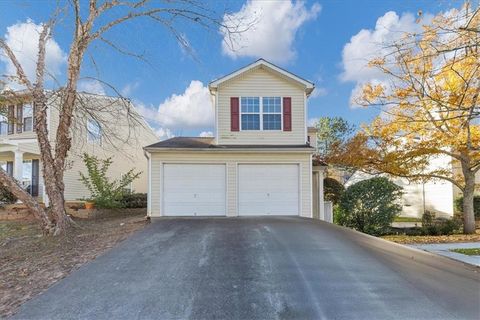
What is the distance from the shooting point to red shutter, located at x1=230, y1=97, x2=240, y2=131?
13865 millimetres

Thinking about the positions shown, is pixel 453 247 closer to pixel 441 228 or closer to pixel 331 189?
pixel 441 228

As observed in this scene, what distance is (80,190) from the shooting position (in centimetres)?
1927

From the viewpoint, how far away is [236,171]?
522 inches

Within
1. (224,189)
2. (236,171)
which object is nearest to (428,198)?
(236,171)

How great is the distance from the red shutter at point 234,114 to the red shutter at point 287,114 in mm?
1919

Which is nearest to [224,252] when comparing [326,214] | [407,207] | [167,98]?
[326,214]

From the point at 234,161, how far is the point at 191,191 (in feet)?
6.64

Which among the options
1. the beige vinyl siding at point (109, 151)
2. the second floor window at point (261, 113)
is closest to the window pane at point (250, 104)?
the second floor window at point (261, 113)

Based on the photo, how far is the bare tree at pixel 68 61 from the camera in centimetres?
980

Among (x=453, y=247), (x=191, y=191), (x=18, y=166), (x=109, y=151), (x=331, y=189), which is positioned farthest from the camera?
(x=109, y=151)

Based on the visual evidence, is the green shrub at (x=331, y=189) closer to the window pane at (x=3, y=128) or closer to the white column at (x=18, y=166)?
the white column at (x=18, y=166)

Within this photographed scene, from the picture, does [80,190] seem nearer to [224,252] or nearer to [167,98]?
[167,98]

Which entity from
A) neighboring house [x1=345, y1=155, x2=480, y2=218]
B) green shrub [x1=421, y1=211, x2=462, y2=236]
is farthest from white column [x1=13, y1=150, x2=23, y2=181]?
green shrub [x1=421, y1=211, x2=462, y2=236]

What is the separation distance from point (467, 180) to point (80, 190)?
19.7 m
